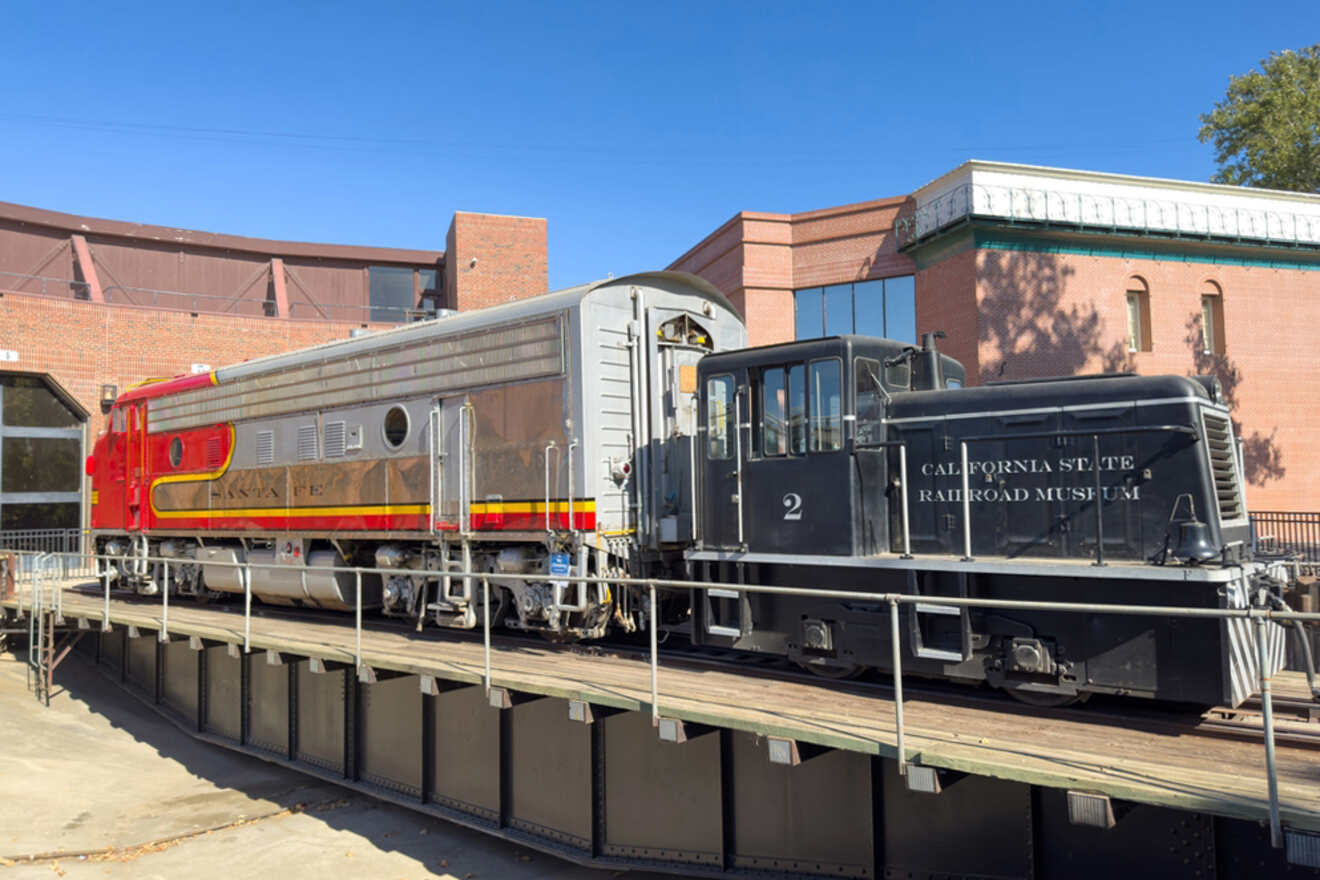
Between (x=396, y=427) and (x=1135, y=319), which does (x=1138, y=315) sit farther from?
(x=396, y=427)

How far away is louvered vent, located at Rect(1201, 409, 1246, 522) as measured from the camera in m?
7.18

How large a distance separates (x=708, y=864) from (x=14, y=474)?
25.8 metres

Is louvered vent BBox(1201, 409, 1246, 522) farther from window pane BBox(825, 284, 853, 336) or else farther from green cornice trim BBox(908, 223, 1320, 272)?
window pane BBox(825, 284, 853, 336)

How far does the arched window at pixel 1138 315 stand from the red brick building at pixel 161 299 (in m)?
19.4

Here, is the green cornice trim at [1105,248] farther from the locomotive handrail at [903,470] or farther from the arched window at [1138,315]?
the locomotive handrail at [903,470]

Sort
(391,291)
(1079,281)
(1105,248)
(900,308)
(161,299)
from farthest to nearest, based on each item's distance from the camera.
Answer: (391,291) < (161,299) < (900,308) < (1105,248) < (1079,281)

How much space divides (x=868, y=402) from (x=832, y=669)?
249 cm

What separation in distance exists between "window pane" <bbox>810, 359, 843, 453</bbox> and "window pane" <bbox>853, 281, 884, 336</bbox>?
17607mm

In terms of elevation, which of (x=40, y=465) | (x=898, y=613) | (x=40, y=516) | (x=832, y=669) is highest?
(x=40, y=465)

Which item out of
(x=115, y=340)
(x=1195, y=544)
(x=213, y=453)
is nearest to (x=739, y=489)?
(x=1195, y=544)

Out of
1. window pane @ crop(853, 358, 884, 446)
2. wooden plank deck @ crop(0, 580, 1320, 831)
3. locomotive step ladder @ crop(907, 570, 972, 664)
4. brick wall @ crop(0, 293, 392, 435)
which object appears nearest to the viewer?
wooden plank deck @ crop(0, 580, 1320, 831)

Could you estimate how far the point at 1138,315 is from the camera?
24969 mm

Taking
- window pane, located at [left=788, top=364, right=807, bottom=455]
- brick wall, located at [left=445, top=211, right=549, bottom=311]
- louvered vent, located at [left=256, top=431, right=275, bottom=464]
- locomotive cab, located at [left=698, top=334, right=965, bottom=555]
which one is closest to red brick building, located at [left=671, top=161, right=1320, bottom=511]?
brick wall, located at [left=445, top=211, right=549, bottom=311]

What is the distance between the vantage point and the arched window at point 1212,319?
25.3m
